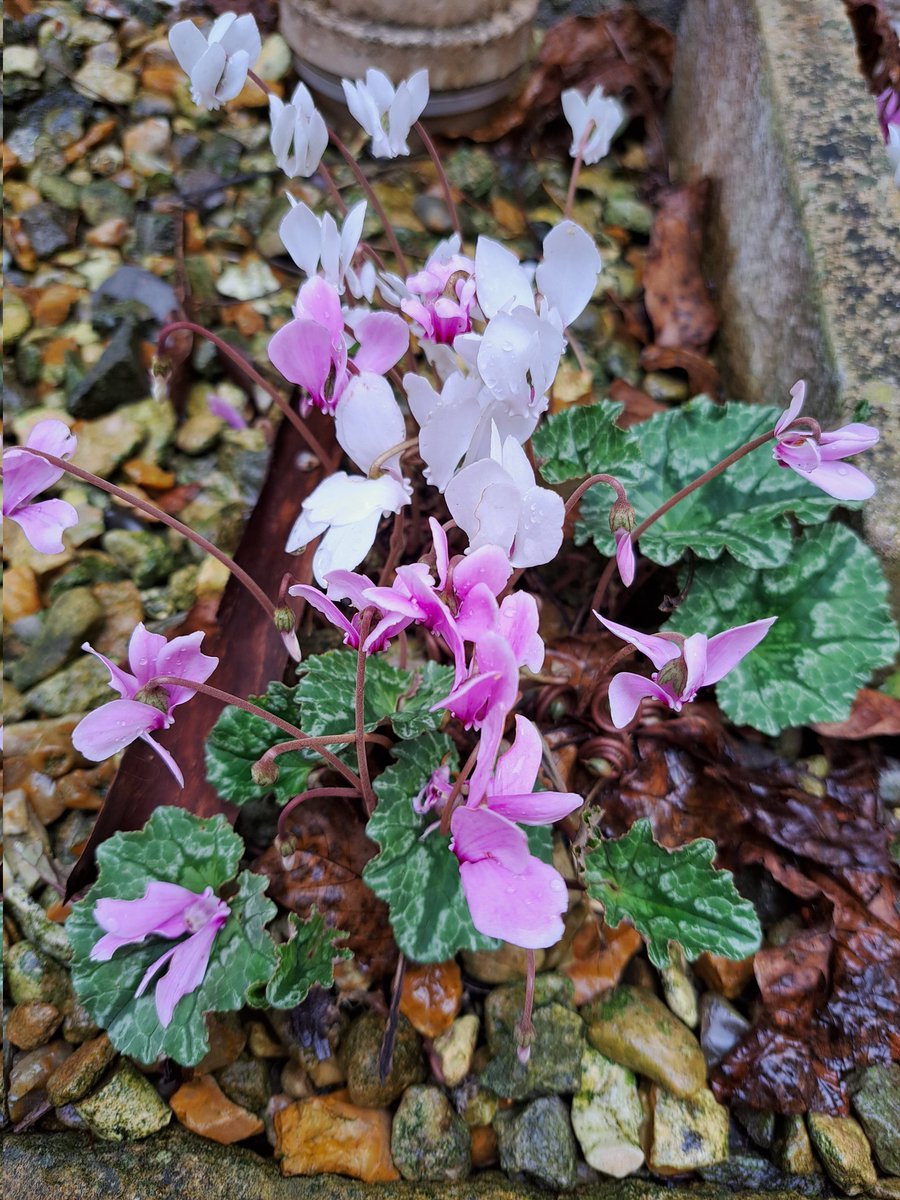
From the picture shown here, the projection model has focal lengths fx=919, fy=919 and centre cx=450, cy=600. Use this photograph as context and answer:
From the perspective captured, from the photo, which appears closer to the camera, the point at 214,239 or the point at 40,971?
the point at 40,971

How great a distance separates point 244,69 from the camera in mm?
1090

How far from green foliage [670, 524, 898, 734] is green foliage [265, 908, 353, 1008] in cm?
59

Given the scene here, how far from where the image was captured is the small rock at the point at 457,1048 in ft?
3.44

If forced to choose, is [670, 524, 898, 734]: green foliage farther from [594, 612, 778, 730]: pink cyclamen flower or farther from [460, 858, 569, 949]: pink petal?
[460, 858, 569, 949]: pink petal

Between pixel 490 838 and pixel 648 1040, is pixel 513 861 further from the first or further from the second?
pixel 648 1040

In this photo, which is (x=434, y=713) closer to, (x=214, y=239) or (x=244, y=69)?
(x=244, y=69)

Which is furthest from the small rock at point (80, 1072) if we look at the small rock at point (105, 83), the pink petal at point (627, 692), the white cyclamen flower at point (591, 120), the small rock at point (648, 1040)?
the small rock at point (105, 83)

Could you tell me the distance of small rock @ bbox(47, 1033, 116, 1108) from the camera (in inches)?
39.2

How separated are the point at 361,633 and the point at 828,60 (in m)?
1.53

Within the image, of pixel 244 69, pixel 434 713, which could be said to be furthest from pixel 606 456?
pixel 244 69

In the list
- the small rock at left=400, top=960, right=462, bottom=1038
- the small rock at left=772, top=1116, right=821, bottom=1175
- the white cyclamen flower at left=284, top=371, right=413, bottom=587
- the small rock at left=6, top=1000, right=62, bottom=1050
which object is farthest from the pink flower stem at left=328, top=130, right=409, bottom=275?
the small rock at left=772, top=1116, right=821, bottom=1175

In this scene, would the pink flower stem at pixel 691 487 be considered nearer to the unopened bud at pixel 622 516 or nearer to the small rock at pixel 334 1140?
the unopened bud at pixel 622 516

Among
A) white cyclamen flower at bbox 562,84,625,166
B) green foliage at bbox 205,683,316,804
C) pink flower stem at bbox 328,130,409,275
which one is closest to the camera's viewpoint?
green foliage at bbox 205,683,316,804

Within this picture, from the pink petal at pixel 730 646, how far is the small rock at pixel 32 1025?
0.83 m
